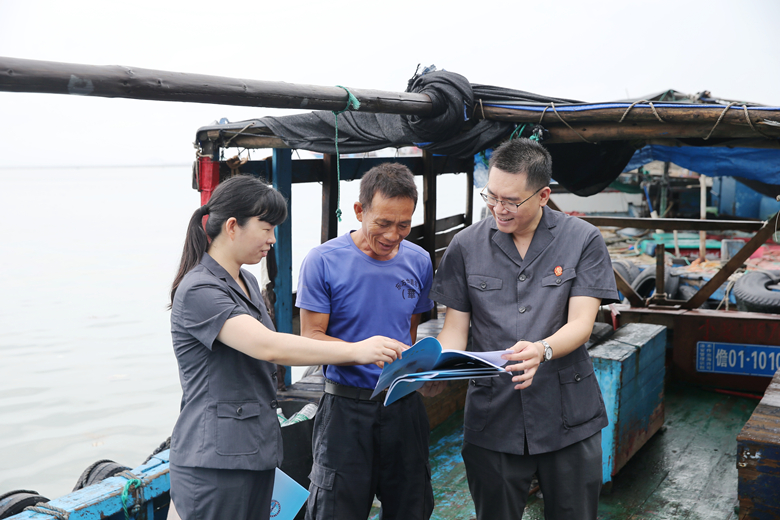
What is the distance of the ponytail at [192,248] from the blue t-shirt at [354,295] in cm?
39

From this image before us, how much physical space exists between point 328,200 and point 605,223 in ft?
10.0

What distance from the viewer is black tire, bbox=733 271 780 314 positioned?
282 inches

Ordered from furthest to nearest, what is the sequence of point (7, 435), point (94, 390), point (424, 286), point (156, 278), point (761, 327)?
point (156, 278) → point (94, 390) → point (7, 435) → point (761, 327) → point (424, 286)

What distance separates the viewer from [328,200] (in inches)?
211

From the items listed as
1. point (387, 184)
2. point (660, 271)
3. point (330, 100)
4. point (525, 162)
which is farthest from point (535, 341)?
point (660, 271)

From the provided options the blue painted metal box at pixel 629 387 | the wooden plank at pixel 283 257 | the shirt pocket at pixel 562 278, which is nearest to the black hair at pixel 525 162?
the shirt pocket at pixel 562 278

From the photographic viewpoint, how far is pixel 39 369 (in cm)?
1172

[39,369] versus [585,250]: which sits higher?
[585,250]

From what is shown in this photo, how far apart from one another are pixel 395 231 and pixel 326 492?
98cm

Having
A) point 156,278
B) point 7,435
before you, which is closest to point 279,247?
point 7,435

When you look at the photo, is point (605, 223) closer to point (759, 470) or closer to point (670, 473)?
point (670, 473)

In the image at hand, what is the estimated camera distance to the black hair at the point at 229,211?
6.22 ft

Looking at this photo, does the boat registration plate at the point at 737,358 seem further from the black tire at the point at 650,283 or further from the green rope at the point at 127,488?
the green rope at the point at 127,488

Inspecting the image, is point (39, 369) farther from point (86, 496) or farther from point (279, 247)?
point (86, 496)
